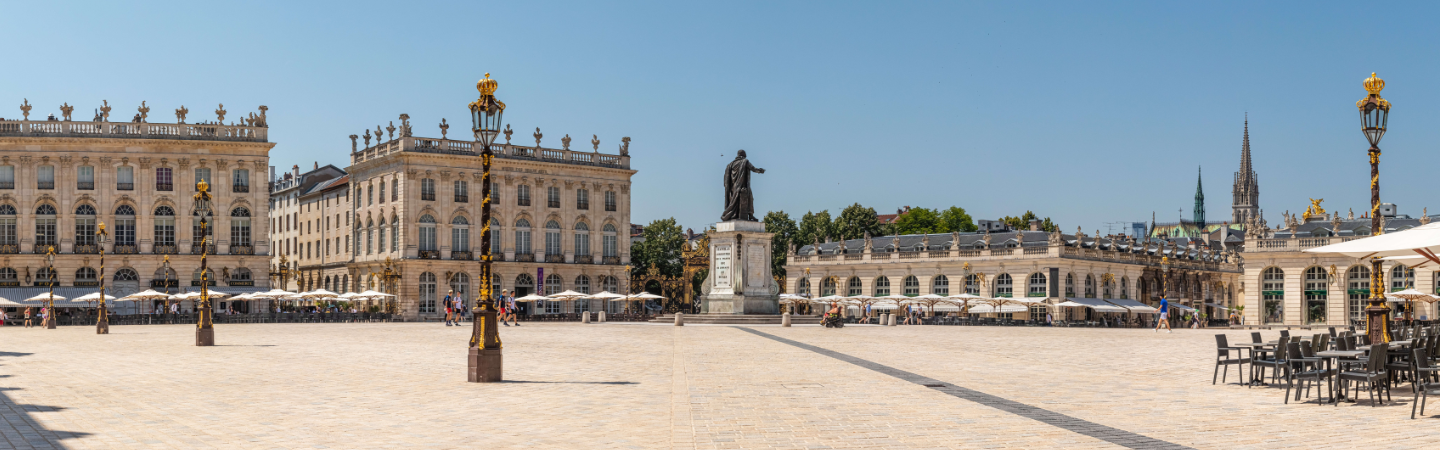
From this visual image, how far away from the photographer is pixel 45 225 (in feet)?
225

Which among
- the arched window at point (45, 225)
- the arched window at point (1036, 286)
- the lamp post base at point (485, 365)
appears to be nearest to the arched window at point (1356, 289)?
the arched window at point (1036, 286)

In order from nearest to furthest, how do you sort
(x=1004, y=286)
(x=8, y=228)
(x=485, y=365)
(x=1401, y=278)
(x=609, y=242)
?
(x=485, y=365) → (x=8, y=228) → (x=1401, y=278) → (x=1004, y=286) → (x=609, y=242)

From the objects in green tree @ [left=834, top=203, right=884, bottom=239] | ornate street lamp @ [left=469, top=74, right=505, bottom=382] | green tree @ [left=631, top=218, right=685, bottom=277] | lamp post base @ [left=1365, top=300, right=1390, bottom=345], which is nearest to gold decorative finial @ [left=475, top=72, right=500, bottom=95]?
ornate street lamp @ [left=469, top=74, right=505, bottom=382]

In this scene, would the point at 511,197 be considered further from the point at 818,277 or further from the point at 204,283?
the point at 204,283

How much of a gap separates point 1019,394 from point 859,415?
3.41m

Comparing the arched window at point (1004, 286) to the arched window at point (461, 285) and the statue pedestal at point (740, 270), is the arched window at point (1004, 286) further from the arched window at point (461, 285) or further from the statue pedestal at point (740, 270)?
the statue pedestal at point (740, 270)

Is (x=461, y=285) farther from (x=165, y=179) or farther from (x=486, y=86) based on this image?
(x=486, y=86)

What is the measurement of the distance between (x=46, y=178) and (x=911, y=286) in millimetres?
49996

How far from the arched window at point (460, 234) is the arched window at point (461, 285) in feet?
5.32

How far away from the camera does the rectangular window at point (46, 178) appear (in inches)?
2692

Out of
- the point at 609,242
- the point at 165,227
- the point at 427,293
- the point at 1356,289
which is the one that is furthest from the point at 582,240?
the point at 1356,289

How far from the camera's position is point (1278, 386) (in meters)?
17.6

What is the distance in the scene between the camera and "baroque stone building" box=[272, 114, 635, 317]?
2995 inches

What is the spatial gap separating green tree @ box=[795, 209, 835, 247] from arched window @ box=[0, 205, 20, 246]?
55.7 metres
